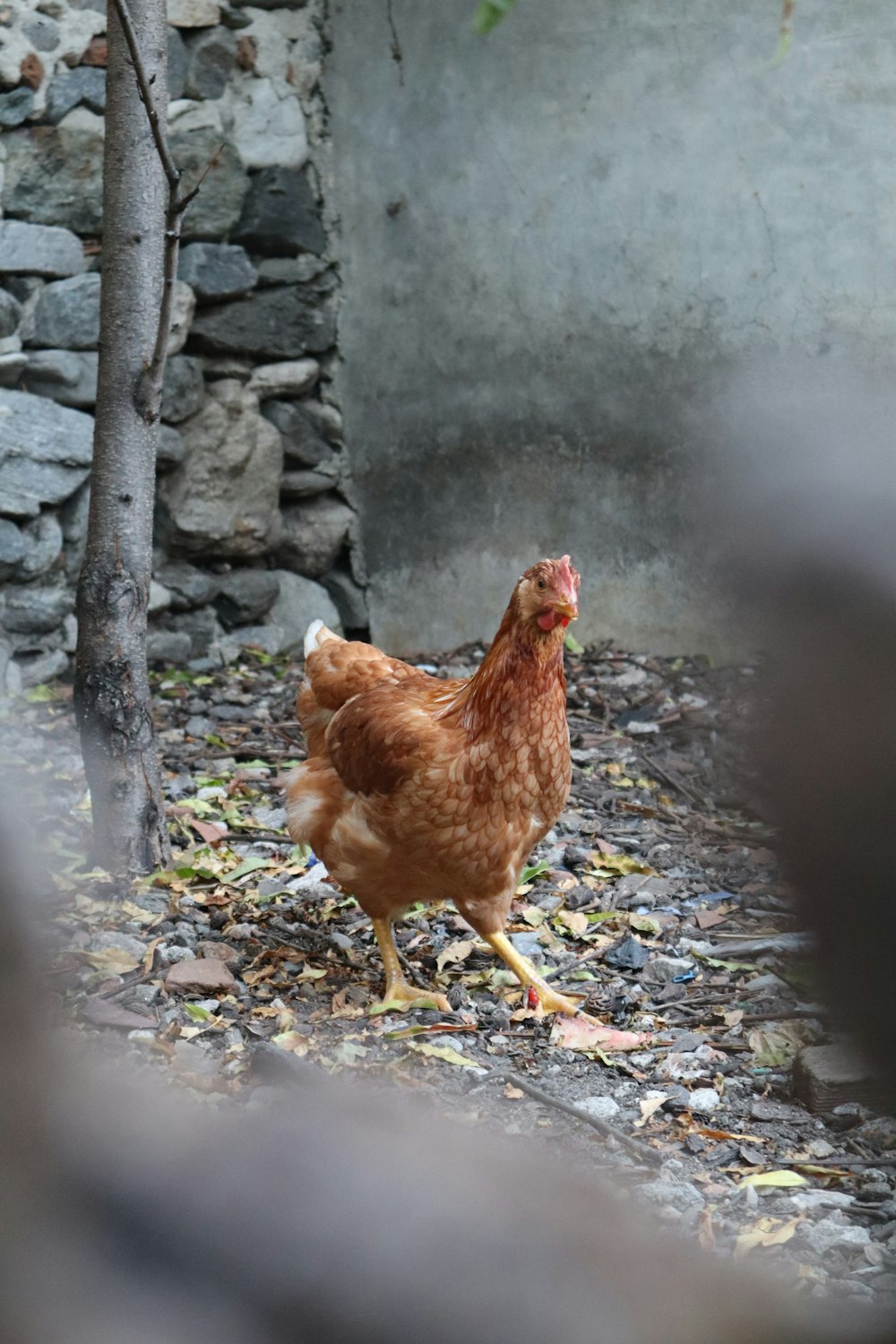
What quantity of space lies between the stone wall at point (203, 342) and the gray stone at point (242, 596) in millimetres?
12

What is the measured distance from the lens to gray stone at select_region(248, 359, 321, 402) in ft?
19.8

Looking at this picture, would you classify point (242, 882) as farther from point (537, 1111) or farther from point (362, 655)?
point (537, 1111)

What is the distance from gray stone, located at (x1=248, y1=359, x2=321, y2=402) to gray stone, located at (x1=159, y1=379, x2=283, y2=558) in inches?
3.2

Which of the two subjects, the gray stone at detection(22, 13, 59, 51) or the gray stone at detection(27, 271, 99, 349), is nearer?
the gray stone at detection(22, 13, 59, 51)

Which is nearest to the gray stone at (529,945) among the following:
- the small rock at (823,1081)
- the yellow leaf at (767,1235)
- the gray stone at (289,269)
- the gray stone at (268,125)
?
the small rock at (823,1081)

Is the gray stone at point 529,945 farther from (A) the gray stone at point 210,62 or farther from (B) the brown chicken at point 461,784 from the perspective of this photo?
(A) the gray stone at point 210,62

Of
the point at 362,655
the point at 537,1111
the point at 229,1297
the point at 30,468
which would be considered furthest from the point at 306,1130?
the point at 30,468

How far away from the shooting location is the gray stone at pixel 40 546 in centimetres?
521

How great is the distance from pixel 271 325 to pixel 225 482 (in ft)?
2.46

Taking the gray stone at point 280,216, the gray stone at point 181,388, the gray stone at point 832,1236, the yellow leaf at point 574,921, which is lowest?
the yellow leaf at point 574,921

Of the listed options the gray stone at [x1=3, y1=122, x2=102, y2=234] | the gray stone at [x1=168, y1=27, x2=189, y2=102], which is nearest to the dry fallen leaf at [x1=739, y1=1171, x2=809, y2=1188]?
the gray stone at [x1=3, y1=122, x2=102, y2=234]

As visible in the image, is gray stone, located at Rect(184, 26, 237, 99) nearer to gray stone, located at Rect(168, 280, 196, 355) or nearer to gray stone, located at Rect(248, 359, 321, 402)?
gray stone, located at Rect(168, 280, 196, 355)

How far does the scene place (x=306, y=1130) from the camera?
696mm

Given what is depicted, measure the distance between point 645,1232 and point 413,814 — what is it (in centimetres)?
240
